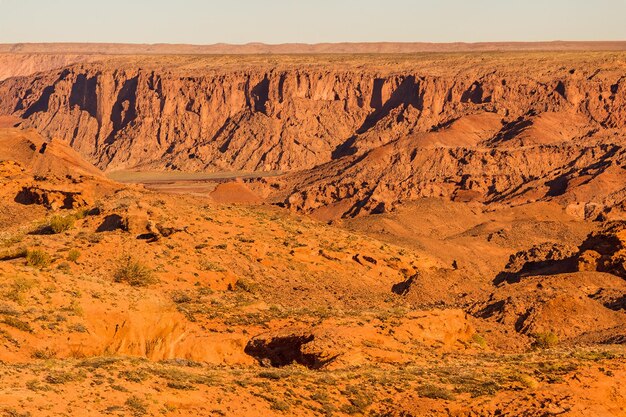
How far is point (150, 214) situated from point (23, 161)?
2650 centimetres

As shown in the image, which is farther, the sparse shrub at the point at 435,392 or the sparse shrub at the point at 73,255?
the sparse shrub at the point at 73,255

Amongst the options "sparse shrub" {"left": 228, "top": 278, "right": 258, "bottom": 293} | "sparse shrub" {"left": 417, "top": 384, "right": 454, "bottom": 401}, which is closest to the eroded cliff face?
"sparse shrub" {"left": 228, "top": 278, "right": 258, "bottom": 293}

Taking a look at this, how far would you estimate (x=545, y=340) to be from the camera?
37656 millimetres

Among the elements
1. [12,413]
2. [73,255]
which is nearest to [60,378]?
[12,413]

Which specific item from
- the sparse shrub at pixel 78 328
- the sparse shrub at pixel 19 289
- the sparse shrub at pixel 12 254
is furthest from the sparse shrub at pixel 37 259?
the sparse shrub at pixel 78 328

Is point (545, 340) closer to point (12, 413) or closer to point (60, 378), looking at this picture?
point (60, 378)

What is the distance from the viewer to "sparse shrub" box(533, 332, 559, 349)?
122ft

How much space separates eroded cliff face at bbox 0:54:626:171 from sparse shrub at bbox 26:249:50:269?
3187 inches

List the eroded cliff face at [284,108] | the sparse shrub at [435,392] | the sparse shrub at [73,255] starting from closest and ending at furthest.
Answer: the sparse shrub at [435,392], the sparse shrub at [73,255], the eroded cliff face at [284,108]

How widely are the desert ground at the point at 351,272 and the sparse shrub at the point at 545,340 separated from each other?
15 centimetres

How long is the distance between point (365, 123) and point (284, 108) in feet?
36.7

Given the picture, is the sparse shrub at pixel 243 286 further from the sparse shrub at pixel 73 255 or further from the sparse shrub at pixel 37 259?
the sparse shrub at pixel 37 259

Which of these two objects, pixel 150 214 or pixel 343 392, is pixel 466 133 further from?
pixel 343 392

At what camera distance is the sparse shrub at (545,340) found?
37.1 meters
